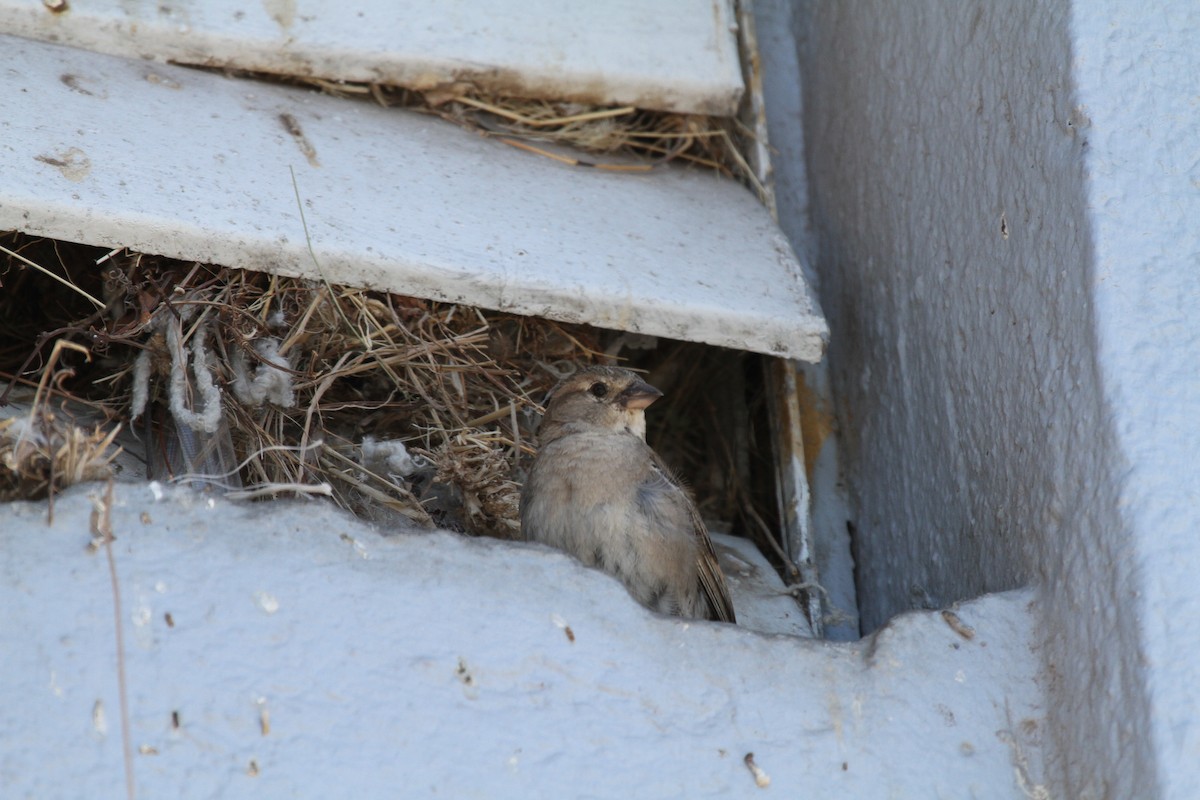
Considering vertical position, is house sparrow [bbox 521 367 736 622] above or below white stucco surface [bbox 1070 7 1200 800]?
below

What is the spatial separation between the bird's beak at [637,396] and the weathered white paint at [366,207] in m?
0.45

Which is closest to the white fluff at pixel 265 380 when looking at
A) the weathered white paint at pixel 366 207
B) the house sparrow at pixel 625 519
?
the weathered white paint at pixel 366 207

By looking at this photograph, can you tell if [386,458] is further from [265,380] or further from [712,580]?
[712,580]

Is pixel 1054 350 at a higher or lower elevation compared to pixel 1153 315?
lower

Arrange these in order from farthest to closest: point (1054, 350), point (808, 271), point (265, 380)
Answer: point (808, 271), point (265, 380), point (1054, 350)

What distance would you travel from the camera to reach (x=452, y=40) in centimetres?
379

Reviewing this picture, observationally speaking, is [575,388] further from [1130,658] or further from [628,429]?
[1130,658]

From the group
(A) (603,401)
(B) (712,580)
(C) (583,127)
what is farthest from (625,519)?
(C) (583,127)

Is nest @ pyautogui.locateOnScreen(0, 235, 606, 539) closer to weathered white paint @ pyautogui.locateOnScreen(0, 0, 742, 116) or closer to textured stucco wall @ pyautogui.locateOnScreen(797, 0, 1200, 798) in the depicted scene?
weathered white paint @ pyautogui.locateOnScreen(0, 0, 742, 116)

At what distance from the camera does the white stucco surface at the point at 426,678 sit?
2297 millimetres

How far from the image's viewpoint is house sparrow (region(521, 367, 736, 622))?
3.42 metres

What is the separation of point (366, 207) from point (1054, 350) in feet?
5.12

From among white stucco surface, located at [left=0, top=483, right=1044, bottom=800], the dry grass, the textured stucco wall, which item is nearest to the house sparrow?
the dry grass

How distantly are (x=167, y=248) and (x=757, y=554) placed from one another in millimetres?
1863
